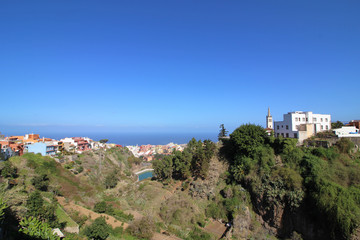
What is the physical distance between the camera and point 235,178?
21719 mm

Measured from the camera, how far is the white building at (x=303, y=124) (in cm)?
2504

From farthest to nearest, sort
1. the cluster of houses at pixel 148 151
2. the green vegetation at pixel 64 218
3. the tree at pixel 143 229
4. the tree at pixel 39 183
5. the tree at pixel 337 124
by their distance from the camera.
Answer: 1. the cluster of houses at pixel 148 151
2. the tree at pixel 337 124
3. the tree at pixel 39 183
4. the tree at pixel 143 229
5. the green vegetation at pixel 64 218

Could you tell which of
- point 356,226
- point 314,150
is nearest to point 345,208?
point 356,226

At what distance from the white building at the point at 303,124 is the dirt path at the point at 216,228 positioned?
14914mm

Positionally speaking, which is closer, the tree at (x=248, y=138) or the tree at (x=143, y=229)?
the tree at (x=143, y=229)

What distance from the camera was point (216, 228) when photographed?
18031 mm

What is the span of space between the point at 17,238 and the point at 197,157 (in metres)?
18.0

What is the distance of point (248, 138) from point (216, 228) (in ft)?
33.6

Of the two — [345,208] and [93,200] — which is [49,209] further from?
[345,208]

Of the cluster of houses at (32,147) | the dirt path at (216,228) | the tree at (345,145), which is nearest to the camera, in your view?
the dirt path at (216,228)

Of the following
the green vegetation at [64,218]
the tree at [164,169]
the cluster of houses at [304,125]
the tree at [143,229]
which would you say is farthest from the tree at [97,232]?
the cluster of houses at [304,125]

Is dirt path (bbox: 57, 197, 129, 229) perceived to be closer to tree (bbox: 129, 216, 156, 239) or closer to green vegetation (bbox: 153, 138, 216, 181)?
tree (bbox: 129, 216, 156, 239)

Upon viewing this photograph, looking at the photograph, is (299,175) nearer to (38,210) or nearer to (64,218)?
(64,218)

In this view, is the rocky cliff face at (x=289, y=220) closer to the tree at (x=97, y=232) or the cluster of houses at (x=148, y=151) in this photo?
the tree at (x=97, y=232)
